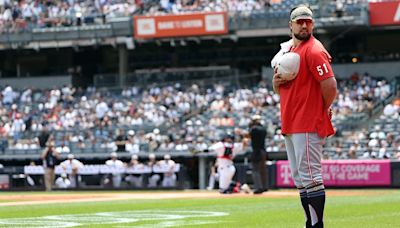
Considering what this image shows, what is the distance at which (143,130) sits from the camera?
36469mm

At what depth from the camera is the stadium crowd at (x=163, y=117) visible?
33.4 metres

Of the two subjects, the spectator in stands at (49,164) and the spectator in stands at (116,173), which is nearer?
the spectator in stands at (49,164)

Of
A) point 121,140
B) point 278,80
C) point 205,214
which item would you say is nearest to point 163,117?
point 121,140

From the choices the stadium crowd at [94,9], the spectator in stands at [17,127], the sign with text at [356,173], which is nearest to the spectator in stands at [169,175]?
the sign with text at [356,173]

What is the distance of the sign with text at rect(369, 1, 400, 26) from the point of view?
3844cm

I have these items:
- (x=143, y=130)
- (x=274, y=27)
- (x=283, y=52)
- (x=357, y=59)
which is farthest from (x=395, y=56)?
(x=283, y=52)

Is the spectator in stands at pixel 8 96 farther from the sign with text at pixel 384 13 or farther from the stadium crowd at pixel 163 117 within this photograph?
the sign with text at pixel 384 13

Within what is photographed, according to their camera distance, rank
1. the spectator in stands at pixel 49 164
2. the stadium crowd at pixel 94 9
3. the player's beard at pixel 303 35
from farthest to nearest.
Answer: the stadium crowd at pixel 94 9, the spectator in stands at pixel 49 164, the player's beard at pixel 303 35

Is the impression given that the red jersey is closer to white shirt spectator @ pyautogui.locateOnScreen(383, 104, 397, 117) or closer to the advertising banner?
the advertising banner

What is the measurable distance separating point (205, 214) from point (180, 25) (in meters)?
26.6

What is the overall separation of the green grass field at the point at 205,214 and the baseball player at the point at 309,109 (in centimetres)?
310

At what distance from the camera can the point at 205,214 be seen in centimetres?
1539

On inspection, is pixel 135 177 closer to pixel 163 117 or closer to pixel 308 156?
pixel 163 117

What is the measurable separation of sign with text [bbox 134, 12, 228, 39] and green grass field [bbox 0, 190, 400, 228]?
21.6 metres
